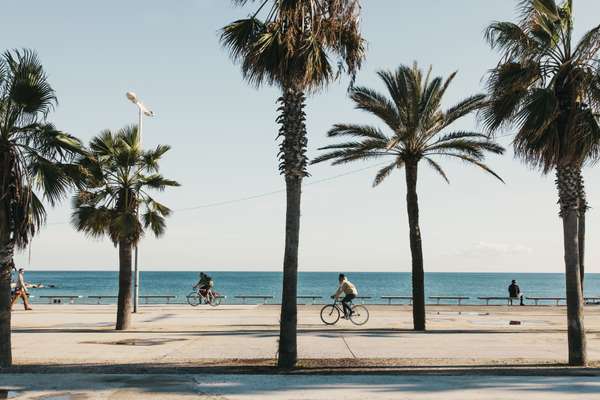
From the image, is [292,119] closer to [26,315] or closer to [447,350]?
[447,350]

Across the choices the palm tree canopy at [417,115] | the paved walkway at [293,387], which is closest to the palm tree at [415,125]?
the palm tree canopy at [417,115]

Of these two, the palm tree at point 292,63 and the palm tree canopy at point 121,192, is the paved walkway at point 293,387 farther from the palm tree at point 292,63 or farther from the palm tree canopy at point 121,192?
the palm tree canopy at point 121,192

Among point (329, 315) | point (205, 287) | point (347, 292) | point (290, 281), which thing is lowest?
point (329, 315)

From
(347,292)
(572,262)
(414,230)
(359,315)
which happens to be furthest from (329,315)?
(572,262)

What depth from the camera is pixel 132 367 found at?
41.3 feet

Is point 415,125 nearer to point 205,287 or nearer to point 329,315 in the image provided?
point 329,315

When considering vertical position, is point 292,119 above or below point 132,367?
above

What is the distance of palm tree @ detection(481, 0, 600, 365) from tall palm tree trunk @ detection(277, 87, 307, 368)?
14.6 ft

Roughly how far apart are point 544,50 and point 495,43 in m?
1.06

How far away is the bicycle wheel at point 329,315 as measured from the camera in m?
23.3

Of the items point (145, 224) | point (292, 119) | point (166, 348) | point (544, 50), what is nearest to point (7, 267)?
point (166, 348)

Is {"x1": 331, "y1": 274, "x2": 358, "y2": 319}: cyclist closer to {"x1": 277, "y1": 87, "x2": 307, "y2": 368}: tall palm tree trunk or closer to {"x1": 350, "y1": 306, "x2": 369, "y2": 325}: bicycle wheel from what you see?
{"x1": 350, "y1": 306, "x2": 369, "y2": 325}: bicycle wheel

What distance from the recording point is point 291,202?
1313cm

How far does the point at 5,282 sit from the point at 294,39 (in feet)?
23.6
